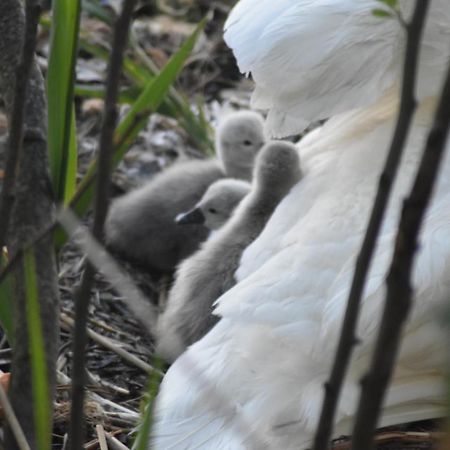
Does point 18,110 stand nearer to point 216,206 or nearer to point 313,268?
point 313,268

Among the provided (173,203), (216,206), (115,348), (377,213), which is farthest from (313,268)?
(173,203)

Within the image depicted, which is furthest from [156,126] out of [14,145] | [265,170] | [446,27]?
[14,145]

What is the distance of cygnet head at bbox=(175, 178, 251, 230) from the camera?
3375 mm

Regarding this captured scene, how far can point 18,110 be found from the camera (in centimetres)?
153

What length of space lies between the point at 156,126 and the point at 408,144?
2128 millimetres

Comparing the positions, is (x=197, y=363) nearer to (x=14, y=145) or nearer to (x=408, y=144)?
(x=408, y=144)

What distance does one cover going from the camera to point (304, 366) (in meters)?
2.05

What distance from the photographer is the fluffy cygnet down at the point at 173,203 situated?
11.9ft

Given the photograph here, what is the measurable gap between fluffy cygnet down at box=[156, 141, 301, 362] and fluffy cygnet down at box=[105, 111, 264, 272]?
53 cm

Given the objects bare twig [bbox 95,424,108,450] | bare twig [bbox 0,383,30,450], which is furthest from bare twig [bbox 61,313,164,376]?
bare twig [bbox 0,383,30,450]

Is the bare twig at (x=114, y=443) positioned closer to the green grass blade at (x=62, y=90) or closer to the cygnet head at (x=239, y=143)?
the green grass blade at (x=62, y=90)

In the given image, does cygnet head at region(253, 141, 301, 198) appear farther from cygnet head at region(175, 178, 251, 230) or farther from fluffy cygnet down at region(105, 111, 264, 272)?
fluffy cygnet down at region(105, 111, 264, 272)

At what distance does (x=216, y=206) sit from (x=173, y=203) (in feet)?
1.11

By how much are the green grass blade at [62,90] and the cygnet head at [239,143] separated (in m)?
1.58
